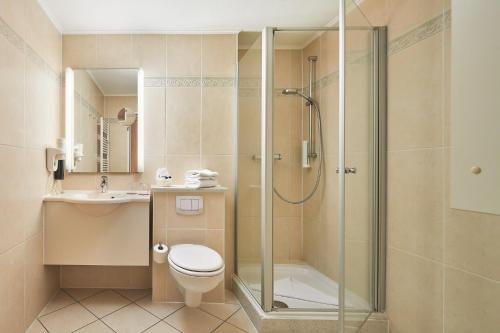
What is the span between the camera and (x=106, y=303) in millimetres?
2047

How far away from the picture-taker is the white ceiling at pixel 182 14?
6.38ft

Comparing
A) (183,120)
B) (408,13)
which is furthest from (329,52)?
(183,120)

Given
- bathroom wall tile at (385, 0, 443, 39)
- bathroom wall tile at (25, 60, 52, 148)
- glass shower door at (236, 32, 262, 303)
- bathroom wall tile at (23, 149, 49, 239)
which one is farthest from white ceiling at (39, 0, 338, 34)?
bathroom wall tile at (23, 149, 49, 239)

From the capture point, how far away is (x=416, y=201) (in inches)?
50.1

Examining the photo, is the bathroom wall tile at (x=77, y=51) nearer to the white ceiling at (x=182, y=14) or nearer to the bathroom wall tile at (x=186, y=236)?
the white ceiling at (x=182, y=14)

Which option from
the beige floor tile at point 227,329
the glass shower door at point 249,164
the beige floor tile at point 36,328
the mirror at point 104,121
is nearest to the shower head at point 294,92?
the glass shower door at point 249,164

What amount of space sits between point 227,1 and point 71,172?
1858 millimetres

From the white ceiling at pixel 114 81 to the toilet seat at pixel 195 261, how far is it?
54.0 inches

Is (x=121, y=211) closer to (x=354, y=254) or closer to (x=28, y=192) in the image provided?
(x=28, y=192)

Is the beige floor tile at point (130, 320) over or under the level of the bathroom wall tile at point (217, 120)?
under

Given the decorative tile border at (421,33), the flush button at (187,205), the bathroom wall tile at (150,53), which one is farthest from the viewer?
the bathroom wall tile at (150,53)

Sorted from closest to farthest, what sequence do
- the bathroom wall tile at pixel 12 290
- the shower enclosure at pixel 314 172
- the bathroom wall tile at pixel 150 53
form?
1. the shower enclosure at pixel 314 172
2. the bathroom wall tile at pixel 12 290
3. the bathroom wall tile at pixel 150 53

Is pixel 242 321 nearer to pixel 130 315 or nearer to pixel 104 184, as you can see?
pixel 130 315

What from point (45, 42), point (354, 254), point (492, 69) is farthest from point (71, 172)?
point (492, 69)
